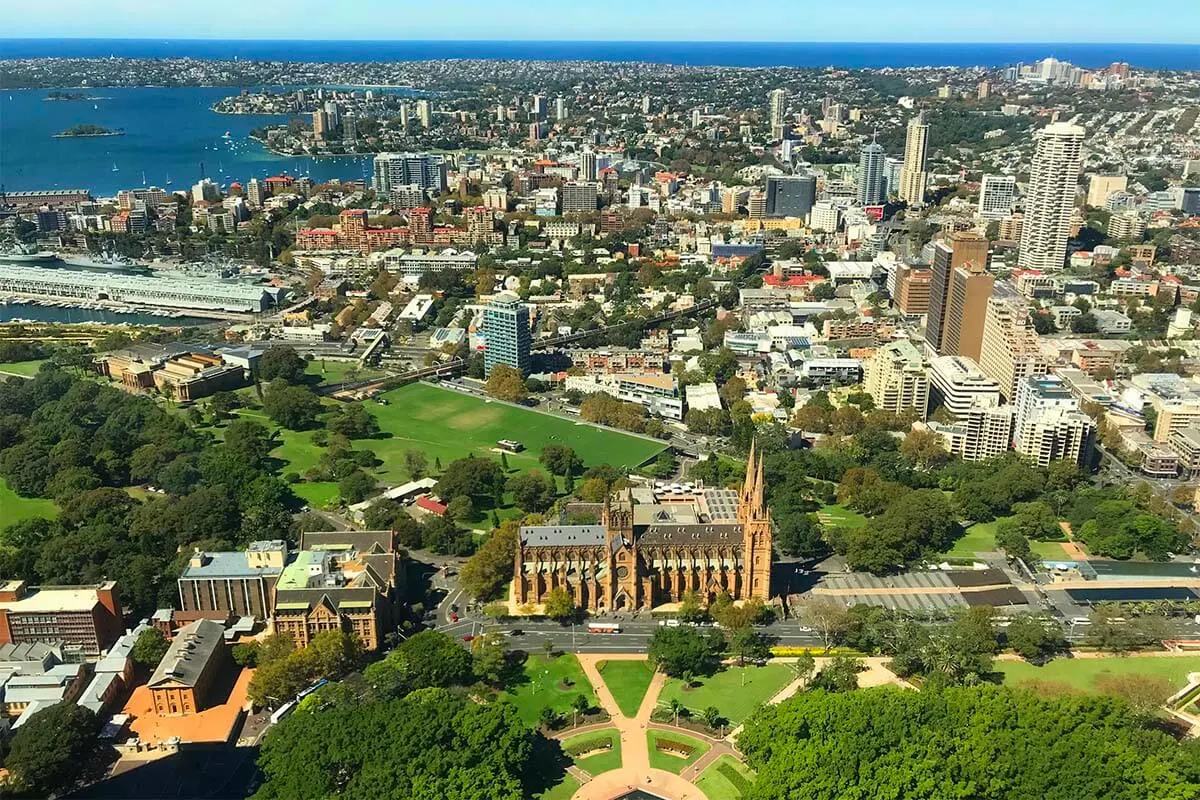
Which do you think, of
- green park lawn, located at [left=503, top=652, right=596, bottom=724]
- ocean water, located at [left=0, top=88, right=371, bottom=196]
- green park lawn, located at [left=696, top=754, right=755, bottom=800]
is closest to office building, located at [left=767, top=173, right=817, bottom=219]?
ocean water, located at [left=0, top=88, right=371, bottom=196]

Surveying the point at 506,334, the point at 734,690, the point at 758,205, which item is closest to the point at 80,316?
the point at 506,334

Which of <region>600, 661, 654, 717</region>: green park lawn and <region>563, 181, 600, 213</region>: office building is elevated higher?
<region>563, 181, 600, 213</region>: office building

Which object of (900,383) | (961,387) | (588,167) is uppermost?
(588,167)

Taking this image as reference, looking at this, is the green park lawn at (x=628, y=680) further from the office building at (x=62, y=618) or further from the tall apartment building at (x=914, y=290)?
the tall apartment building at (x=914, y=290)

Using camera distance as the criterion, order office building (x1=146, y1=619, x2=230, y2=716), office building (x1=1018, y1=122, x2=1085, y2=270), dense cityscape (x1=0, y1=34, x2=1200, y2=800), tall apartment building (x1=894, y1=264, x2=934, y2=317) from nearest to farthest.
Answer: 1. dense cityscape (x1=0, y1=34, x2=1200, y2=800)
2. office building (x1=146, y1=619, x2=230, y2=716)
3. tall apartment building (x1=894, y1=264, x2=934, y2=317)
4. office building (x1=1018, y1=122, x2=1085, y2=270)

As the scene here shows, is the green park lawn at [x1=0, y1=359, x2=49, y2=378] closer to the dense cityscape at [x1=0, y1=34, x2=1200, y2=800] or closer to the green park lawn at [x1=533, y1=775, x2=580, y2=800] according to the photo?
the dense cityscape at [x1=0, y1=34, x2=1200, y2=800]

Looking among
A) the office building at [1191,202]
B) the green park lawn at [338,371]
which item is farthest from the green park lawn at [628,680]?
the office building at [1191,202]

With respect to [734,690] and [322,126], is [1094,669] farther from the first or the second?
[322,126]
